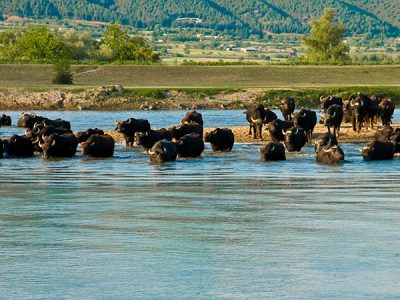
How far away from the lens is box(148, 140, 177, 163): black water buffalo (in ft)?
114

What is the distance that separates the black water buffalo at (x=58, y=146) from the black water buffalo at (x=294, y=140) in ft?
21.5

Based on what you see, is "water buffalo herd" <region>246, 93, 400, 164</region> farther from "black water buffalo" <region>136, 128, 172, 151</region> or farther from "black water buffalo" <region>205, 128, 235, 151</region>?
"black water buffalo" <region>136, 128, 172, 151</region>

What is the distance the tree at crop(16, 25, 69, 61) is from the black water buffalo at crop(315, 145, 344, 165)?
4447 inches

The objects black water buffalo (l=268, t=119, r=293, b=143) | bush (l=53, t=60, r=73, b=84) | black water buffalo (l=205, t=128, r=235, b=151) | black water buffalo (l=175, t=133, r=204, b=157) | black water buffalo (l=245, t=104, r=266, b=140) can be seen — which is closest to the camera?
black water buffalo (l=175, t=133, r=204, b=157)

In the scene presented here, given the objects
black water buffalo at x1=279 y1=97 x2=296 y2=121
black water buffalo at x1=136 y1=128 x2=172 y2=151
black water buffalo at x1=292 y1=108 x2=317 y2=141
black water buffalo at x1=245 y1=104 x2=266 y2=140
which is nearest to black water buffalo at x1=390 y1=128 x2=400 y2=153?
black water buffalo at x1=292 y1=108 x2=317 y2=141

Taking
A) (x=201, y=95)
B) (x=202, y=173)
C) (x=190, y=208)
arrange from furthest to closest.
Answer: (x=201, y=95)
(x=202, y=173)
(x=190, y=208)

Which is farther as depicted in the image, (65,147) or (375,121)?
(375,121)

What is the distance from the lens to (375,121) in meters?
50.8

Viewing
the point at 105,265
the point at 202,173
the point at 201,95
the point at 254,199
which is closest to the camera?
the point at 105,265

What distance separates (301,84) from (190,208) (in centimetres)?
7696

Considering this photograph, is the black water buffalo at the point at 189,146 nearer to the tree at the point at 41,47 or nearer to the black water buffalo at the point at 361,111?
the black water buffalo at the point at 361,111

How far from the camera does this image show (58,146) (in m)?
37.1

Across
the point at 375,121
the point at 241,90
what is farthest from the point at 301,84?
the point at 375,121

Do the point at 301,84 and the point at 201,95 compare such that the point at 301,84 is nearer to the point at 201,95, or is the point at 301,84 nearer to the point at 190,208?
the point at 201,95
